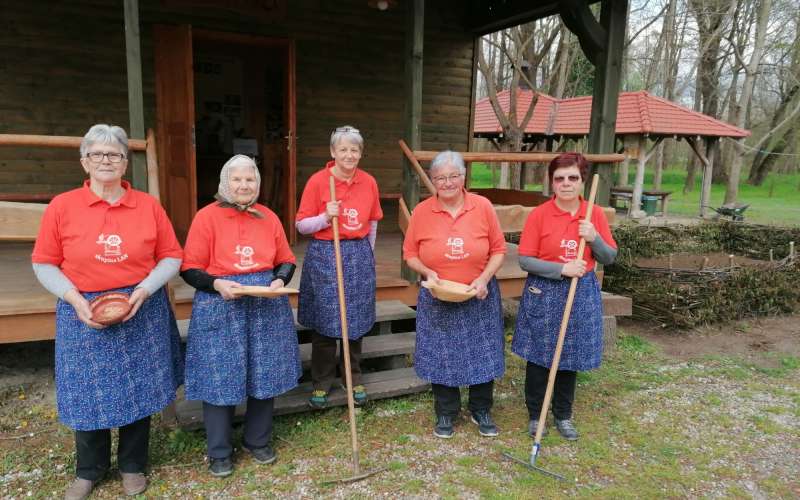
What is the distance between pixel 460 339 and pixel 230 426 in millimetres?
1172

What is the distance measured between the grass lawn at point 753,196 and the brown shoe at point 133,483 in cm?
1458

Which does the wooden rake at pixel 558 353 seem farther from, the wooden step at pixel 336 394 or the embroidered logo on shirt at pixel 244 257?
the embroidered logo on shirt at pixel 244 257

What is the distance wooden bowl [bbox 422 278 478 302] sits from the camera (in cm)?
258

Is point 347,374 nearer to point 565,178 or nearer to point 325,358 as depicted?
point 325,358

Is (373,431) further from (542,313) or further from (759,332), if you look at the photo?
(759,332)

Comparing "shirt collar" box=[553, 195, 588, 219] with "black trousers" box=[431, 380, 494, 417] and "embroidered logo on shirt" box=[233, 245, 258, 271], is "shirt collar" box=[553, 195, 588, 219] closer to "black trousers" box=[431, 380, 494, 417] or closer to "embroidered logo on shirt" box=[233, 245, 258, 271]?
"black trousers" box=[431, 380, 494, 417]

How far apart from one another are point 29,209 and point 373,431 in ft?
7.16

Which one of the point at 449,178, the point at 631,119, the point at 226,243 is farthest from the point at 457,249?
the point at 631,119

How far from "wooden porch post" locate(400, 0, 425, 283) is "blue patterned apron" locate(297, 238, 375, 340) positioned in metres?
1.09

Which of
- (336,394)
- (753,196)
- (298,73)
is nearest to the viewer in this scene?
(336,394)

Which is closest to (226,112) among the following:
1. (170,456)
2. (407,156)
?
(407,156)

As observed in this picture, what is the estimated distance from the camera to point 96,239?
2.20 metres

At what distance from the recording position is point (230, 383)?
8.27 feet

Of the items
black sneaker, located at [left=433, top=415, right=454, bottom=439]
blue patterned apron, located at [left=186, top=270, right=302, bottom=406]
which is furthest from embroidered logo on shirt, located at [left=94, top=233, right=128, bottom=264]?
black sneaker, located at [left=433, top=415, right=454, bottom=439]
